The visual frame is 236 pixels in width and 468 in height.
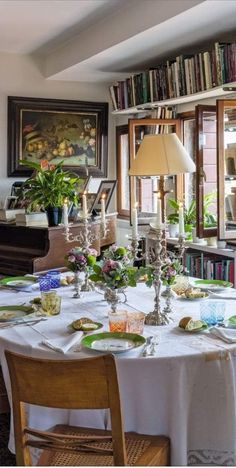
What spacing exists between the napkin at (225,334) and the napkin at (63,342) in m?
0.52

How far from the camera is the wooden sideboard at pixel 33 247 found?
399 cm

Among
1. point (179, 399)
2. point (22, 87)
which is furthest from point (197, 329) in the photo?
point (22, 87)

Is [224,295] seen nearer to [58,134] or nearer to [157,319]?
[157,319]

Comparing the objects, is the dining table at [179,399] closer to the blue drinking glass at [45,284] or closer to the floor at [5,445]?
the floor at [5,445]

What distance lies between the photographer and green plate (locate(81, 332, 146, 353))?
6.23 feet

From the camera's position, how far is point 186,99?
4.27 m

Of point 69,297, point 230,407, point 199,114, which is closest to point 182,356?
point 230,407

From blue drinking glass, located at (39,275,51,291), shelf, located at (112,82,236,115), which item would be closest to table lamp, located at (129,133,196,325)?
shelf, located at (112,82,236,115)

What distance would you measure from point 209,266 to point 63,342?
2259 mm

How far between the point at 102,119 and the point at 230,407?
13.5 ft

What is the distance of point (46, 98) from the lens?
5.20 m

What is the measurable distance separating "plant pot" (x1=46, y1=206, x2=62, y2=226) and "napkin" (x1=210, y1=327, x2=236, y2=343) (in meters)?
2.18

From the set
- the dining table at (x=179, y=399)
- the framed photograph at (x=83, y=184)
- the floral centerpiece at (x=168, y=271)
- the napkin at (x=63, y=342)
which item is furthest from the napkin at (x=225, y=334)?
the framed photograph at (x=83, y=184)

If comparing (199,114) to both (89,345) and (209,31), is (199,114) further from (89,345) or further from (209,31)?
(89,345)
